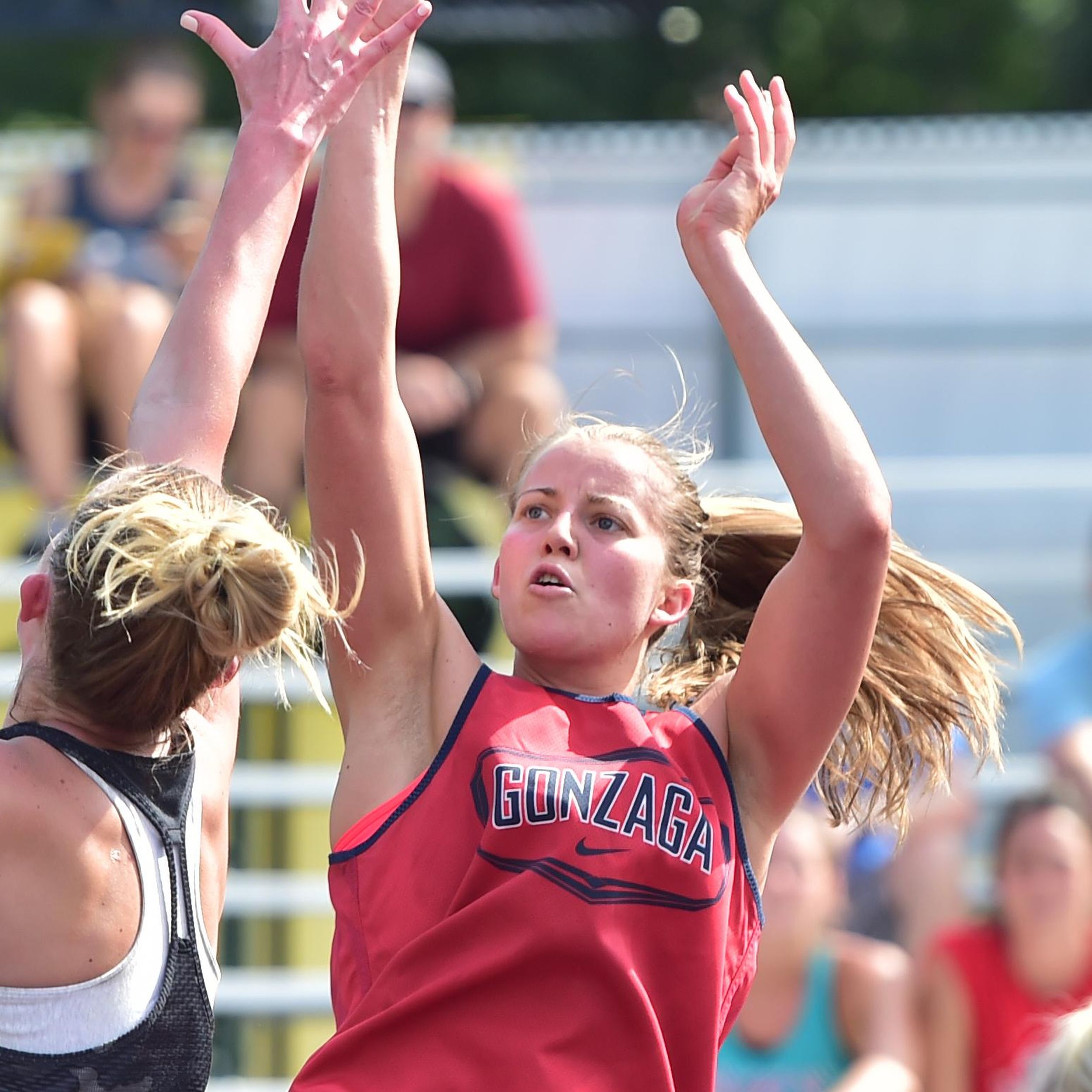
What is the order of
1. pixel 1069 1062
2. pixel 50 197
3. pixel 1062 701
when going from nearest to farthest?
pixel 1069 1062, pixel 1062 701, pixel 50 197

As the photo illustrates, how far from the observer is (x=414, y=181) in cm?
488

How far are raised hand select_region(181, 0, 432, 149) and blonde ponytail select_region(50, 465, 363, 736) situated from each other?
514 millimetres

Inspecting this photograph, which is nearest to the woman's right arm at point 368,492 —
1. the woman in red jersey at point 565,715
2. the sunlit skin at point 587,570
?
the woman in red jersey at point 565,715

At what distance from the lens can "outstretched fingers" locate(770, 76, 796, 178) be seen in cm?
226

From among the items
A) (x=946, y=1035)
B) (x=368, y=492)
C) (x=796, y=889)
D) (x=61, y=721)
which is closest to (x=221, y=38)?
(x=368, y=492)

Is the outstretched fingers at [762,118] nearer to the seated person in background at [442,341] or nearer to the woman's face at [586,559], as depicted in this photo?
the woman's face at [586,559]

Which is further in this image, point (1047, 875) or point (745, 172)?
point (1047, 875)

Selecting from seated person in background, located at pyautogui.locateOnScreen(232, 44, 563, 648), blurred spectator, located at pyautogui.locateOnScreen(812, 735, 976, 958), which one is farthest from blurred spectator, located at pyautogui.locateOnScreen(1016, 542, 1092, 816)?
seated person in background, located at pyautogui.locateOnScreen(232, 44, 563, 648)

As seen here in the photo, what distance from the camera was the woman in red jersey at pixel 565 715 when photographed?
200cm

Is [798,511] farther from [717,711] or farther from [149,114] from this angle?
[149,114]

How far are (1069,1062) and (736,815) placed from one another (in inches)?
18.4

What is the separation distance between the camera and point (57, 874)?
6.17 ft

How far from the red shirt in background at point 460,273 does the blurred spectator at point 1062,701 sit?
1665 millimetres

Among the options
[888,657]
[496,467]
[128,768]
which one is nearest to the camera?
[128,768]
